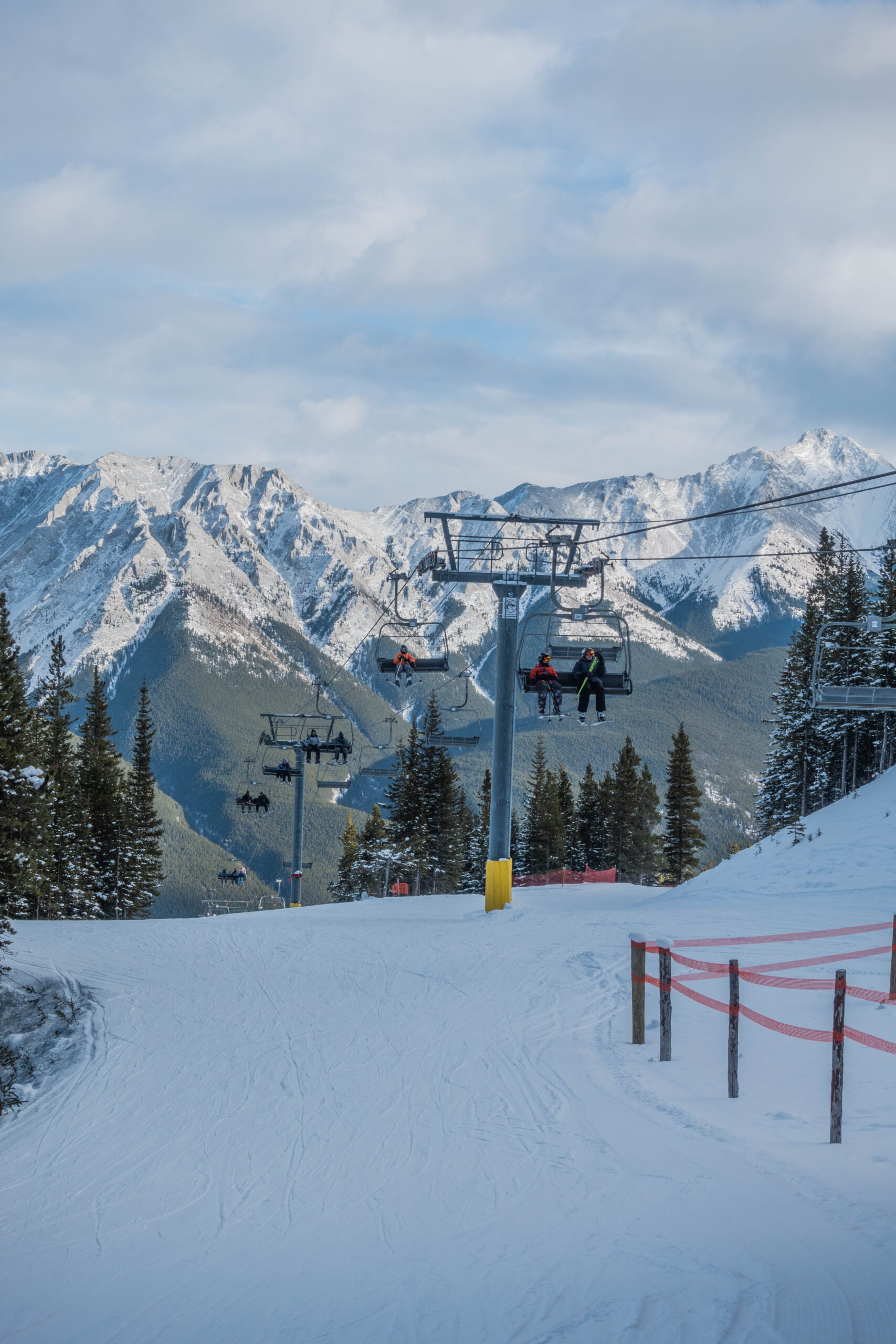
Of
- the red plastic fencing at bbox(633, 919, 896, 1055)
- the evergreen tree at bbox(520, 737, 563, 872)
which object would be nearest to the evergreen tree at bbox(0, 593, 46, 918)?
the red plastic fencing at bbox(633, 919, 896, 1055)

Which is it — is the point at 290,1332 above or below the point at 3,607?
below

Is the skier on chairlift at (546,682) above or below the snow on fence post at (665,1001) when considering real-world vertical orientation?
above

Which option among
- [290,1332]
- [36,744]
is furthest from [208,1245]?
[36,744]

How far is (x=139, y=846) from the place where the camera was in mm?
56438

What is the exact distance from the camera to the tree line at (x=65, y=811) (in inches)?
1203

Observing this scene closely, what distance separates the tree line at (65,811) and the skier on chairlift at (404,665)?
11.6 metres

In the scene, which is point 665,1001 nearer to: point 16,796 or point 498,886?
point 498,886

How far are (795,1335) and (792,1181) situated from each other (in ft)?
7.10

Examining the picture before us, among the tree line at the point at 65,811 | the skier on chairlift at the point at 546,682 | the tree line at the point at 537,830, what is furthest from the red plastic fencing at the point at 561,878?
the skier on chairlift at the point at 546,682

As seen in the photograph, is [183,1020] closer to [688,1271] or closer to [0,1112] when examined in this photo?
[0,1112]

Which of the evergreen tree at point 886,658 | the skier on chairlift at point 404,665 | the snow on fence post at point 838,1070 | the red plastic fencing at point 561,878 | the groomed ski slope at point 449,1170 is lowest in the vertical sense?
the red plastic fencing at point 561,878

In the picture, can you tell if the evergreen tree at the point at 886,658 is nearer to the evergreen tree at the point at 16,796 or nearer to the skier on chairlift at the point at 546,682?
the skier on chairlift at the point at 546,682

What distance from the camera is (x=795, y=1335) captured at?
500 cm

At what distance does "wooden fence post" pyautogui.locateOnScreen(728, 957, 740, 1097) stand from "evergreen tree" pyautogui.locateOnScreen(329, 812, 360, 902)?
2202 inches
